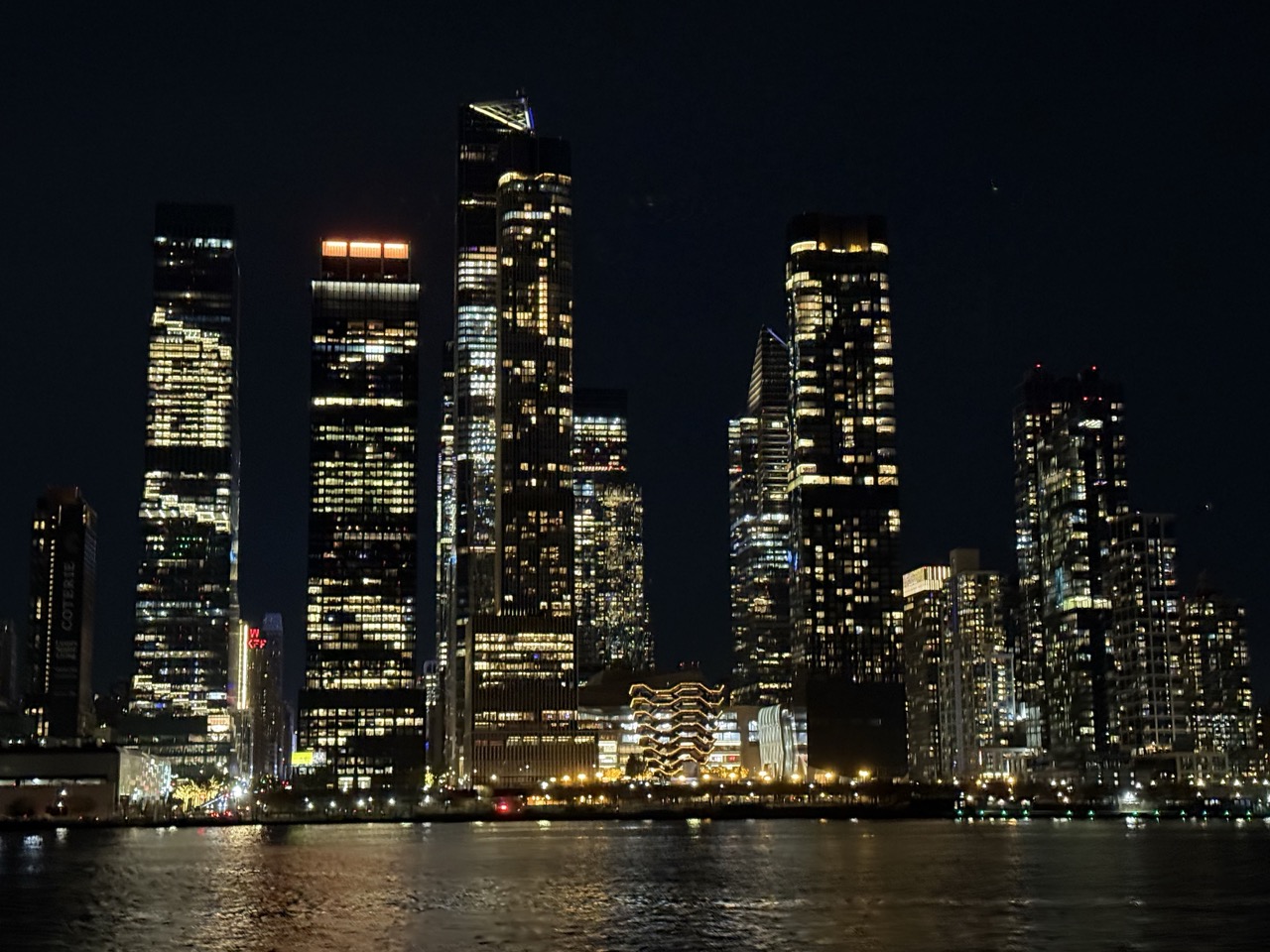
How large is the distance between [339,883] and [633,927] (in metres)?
33.8

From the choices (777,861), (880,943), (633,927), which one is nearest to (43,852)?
(777,861)

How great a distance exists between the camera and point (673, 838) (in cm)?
18575

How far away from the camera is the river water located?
231 feet

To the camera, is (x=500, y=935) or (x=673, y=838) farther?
Answer: (x=673, y=838)

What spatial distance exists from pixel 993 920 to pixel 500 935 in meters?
23.2

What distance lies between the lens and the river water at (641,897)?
70.4 m

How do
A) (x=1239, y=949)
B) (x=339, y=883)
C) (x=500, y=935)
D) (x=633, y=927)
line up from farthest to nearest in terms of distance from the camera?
(x=339, y=883), (x=633, y=927), (x=500, y=935), (x=1239, y=949)

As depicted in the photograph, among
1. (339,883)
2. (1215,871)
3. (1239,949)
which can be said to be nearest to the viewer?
(1239,949)

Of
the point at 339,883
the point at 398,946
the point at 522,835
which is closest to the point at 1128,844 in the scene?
the point at 522,835

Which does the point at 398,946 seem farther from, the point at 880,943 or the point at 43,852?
the point at 43,852

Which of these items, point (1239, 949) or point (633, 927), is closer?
point (1239, 949)

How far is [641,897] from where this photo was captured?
3676 inches

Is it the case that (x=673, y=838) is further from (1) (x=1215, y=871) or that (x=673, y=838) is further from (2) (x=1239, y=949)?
(2) (x=1239, y=949)

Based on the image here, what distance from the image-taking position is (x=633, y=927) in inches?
2982
